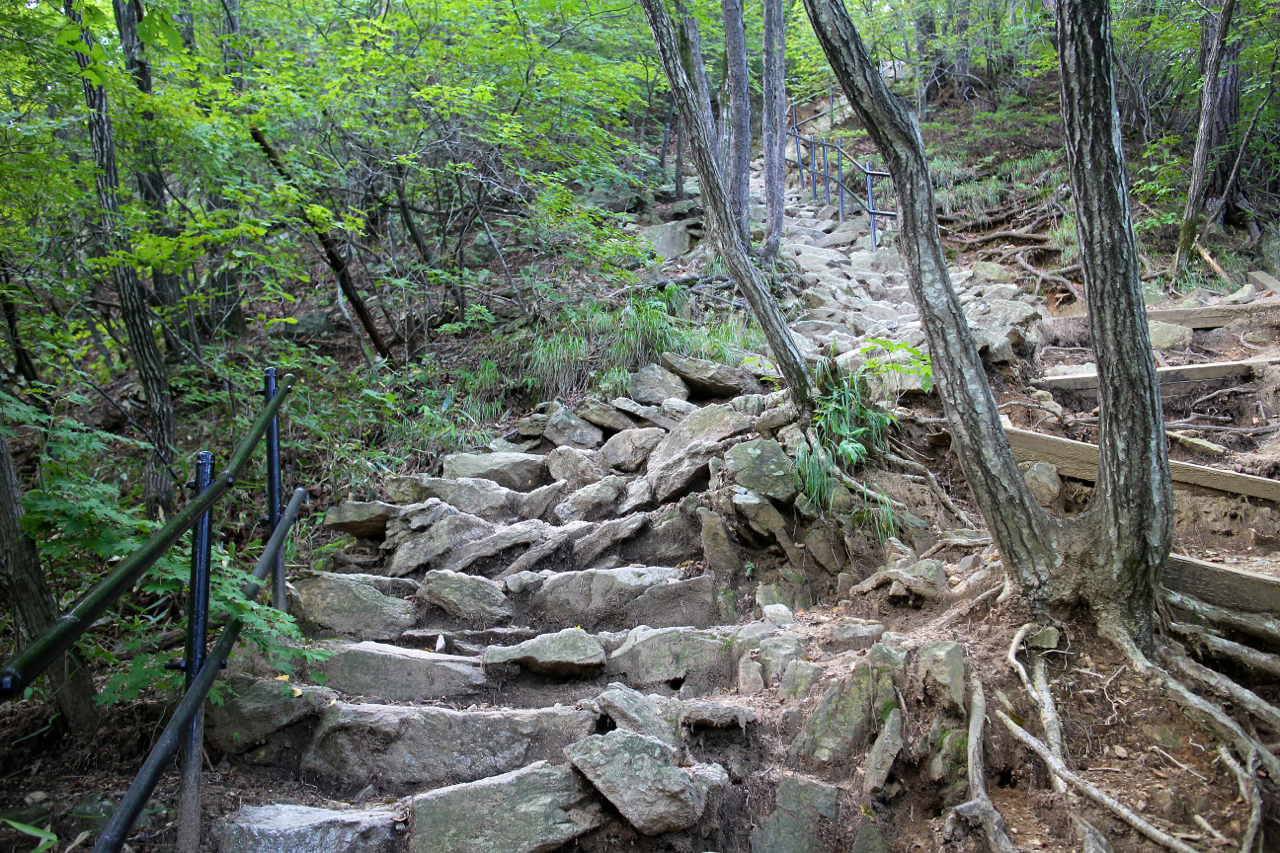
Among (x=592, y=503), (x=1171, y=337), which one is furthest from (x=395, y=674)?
(x=1171, y=337)

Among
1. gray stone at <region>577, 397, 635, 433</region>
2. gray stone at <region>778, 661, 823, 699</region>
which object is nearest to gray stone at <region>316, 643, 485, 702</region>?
gray stone at <region>778, 661, 823, 699</region>

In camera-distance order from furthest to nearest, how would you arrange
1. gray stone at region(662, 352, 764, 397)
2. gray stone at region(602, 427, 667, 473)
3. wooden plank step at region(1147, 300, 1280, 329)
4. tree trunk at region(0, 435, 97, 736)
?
gray stone at region(662, 352, 764, 397), wooden plank step at region(1147, 300, 1280, 329), gray stone at region(602, 427, 667, 473), tree trunk at region(0, 435, 97, 736)

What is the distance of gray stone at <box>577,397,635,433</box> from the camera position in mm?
6473

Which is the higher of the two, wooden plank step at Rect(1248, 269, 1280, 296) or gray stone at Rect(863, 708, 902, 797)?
wooden plank step at Rect(1248, 269, 1280, 296)

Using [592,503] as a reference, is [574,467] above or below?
above

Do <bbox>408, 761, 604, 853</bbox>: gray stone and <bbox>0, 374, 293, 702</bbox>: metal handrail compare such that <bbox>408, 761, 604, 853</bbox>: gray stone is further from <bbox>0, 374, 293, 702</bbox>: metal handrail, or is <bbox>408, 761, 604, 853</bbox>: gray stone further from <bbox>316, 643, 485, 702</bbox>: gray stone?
<bbox>0, 374, 293, 702</bbox>: metal handrail

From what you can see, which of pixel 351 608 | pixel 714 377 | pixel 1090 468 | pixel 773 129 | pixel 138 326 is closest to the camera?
pixel 351 608

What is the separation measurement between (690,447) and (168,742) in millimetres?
3809

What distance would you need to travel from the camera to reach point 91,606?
1309 millimetres

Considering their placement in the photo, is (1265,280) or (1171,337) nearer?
(1171,337)

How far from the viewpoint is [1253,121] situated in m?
8.91

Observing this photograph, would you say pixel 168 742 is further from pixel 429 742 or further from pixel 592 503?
pixel 592 503

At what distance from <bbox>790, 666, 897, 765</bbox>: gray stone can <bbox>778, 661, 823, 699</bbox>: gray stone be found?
0.43 ft

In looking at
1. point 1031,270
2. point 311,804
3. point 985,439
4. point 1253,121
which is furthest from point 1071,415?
point 1253,121
